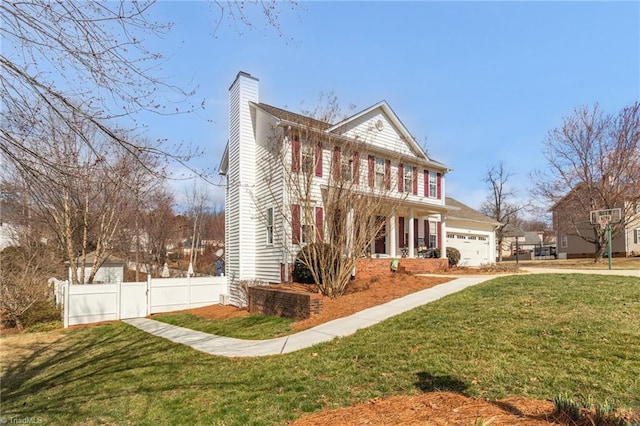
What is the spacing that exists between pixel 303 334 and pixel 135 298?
30.8 ft

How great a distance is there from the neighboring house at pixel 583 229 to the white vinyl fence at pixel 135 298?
24.0m

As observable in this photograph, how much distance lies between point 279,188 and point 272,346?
781 centimetres

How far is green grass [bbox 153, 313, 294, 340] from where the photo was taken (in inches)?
351

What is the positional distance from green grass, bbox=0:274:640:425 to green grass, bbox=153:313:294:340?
5.03 ft

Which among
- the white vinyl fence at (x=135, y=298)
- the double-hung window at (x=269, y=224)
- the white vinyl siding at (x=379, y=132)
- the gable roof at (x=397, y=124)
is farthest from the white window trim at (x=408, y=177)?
the white vinyl fence at (x=135, y=298)

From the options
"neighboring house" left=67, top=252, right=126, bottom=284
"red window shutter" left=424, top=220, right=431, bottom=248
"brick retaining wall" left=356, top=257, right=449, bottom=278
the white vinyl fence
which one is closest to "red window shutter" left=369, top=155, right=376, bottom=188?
"brick retaining wall" left=356, top=257, right=449, bottom=278

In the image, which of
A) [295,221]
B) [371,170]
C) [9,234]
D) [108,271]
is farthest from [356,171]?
[9,234]

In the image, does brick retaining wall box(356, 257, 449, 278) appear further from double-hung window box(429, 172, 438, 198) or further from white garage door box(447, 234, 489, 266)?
white garage door box(447, 234, 489, 266)

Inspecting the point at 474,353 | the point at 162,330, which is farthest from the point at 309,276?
the point at 474,353

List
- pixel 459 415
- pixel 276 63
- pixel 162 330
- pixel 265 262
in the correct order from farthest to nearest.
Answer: pixel 265 262 → pixel 162 330 → pixel 276 63 → pixel 459 415

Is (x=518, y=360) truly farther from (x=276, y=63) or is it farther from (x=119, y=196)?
(x=119, y=196)

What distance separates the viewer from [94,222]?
16969 mm

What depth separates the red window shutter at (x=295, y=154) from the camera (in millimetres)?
11789

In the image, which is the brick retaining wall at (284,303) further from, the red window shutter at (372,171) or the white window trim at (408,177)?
the white window trim at (408,177)
